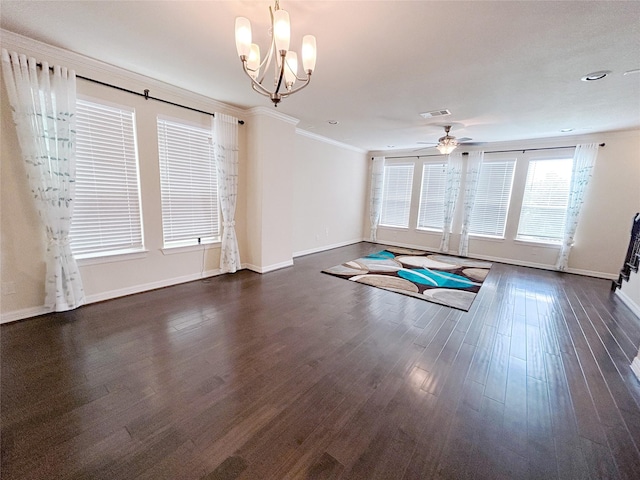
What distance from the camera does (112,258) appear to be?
125 inches

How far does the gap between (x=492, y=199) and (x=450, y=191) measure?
3.01 ft

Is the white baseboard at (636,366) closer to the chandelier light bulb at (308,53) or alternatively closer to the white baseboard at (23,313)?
the chandelier light bulb at (308,53)

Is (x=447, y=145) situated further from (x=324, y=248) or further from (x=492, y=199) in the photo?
(x=324, y=248)

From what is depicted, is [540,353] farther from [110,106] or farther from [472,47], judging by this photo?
[110,106]

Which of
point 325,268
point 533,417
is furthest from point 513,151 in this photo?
point 533,417

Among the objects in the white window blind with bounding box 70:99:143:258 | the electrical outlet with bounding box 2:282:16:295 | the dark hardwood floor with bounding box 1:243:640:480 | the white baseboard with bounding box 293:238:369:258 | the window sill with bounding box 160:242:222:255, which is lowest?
the dark hardwood floor with bounding box 1:243:640:480

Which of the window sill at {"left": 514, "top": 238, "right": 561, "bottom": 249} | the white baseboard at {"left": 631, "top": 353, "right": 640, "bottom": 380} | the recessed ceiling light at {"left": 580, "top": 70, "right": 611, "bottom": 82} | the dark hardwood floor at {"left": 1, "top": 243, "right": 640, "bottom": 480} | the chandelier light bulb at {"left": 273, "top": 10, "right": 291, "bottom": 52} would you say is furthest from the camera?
the window sill at {"left": 514, "top": 238, "right": 561, "bottom": 249}

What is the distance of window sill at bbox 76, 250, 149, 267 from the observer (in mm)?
2980

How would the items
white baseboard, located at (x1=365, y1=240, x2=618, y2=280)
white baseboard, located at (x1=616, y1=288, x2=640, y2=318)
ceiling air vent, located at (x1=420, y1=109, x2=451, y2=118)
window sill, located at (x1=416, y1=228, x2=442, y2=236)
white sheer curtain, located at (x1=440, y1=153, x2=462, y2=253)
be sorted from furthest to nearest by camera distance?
window sill, located at (x1=416, y1=228, x2=442, y2=236) → white sheer curtain, located at (x1=440, y1=153, x2=462, y2=253) → white baseboard, located at (x1=365, y1=240, x2=618, y2=280) → ceiling air vent, located at (x1=420, y1=109, x2=451, y2=118) → white baseboard, located at (x1=616, y1=288, x2=640, y2=318)

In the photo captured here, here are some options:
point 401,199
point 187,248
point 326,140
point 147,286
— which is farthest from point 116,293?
point 401,199

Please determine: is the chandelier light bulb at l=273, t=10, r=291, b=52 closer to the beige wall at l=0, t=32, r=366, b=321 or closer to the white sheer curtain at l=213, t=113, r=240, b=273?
the beige wall at l=0, t=32, r=366, b=321

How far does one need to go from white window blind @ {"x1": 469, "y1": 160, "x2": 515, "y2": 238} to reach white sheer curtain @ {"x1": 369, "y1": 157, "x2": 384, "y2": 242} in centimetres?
243

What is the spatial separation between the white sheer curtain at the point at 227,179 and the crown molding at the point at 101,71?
286 millimetres

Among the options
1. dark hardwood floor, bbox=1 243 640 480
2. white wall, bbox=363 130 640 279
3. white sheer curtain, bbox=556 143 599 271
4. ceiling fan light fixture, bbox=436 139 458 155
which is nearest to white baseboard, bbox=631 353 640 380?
dark hardwood floor, bbox=1 243 640 480
